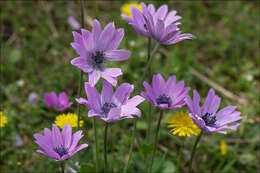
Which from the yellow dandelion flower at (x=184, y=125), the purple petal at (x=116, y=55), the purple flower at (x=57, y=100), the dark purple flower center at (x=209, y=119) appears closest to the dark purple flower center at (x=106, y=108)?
the purple petal at (x=116, y=55)

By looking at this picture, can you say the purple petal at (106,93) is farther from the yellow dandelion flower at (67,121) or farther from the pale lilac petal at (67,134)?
the yellow dandelion flower at (67,121)

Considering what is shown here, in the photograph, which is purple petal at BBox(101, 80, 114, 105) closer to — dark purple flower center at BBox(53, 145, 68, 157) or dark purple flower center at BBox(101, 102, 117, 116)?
dark purple flower center at BBox(101, 102, 117, 116)

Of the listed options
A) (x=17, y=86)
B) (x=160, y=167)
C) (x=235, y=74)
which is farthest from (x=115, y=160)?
(x=235, y=74)

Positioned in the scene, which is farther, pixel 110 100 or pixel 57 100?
pixel 57 100

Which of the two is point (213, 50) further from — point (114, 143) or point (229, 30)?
point (114, 143)

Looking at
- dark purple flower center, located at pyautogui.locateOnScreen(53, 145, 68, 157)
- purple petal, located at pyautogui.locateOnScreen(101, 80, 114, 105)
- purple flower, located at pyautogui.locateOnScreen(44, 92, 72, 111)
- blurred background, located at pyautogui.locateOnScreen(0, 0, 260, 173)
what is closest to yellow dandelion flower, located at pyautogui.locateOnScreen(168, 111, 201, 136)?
blurred background, located at pyautogui.locateOnScreen(0, 0, 260, 173)

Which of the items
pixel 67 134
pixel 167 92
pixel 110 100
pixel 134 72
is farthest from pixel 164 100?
pixel 134 72

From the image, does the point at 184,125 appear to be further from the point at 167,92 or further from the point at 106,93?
the point at 106,93
